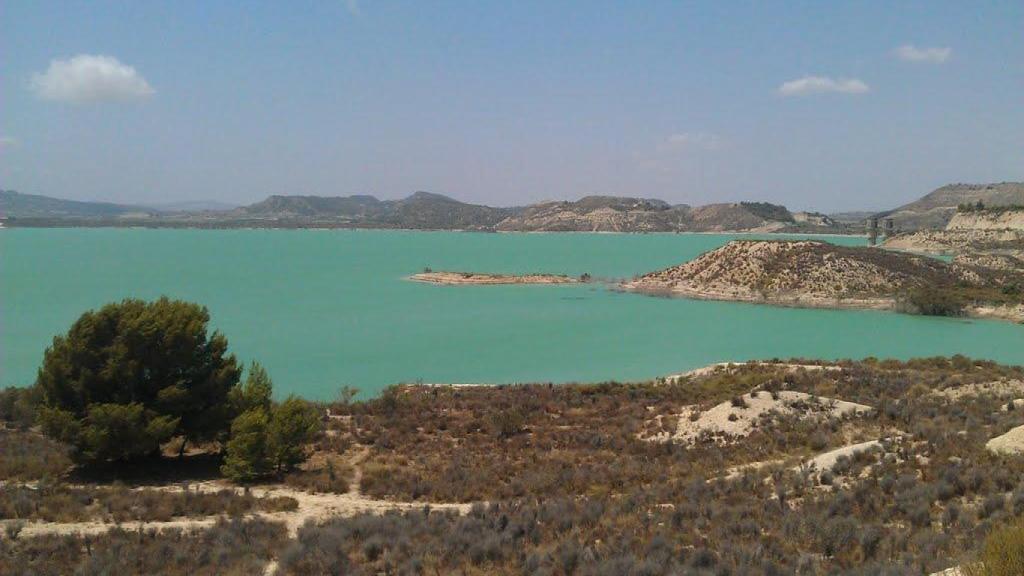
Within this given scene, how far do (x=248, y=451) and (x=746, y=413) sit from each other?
12.3 meters

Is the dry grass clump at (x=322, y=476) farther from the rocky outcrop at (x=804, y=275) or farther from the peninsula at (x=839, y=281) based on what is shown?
the rocky outcrop at (x=804, y=275)

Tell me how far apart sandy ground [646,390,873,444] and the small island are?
57475 millimetres

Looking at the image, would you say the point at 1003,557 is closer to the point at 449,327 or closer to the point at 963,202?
the point at 449,327

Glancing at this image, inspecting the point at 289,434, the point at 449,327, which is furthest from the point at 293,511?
the point at 449,327

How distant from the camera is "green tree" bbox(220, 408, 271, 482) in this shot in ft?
45.2

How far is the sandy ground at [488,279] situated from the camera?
77.1 m

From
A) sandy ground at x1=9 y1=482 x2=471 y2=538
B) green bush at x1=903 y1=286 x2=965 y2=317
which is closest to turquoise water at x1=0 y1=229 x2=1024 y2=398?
green bush at x1=903 y1=286 x2=965 y2=317

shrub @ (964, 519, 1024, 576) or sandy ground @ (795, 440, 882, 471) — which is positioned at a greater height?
shrub @ (964, 519, 1024, 576)

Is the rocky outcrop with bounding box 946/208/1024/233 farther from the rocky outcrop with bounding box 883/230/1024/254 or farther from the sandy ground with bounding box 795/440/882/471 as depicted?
the sandy ground with bounding box 795/440/882/471

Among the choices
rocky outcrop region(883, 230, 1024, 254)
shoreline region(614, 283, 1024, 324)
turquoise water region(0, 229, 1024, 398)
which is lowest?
turquoise water region(0, 229, 1024, 398)

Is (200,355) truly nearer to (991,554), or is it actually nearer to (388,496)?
(388,496)

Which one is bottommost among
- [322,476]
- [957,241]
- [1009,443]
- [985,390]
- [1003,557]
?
[322,476]

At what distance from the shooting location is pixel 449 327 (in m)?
48.2

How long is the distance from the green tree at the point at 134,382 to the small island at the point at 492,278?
60.1 m
